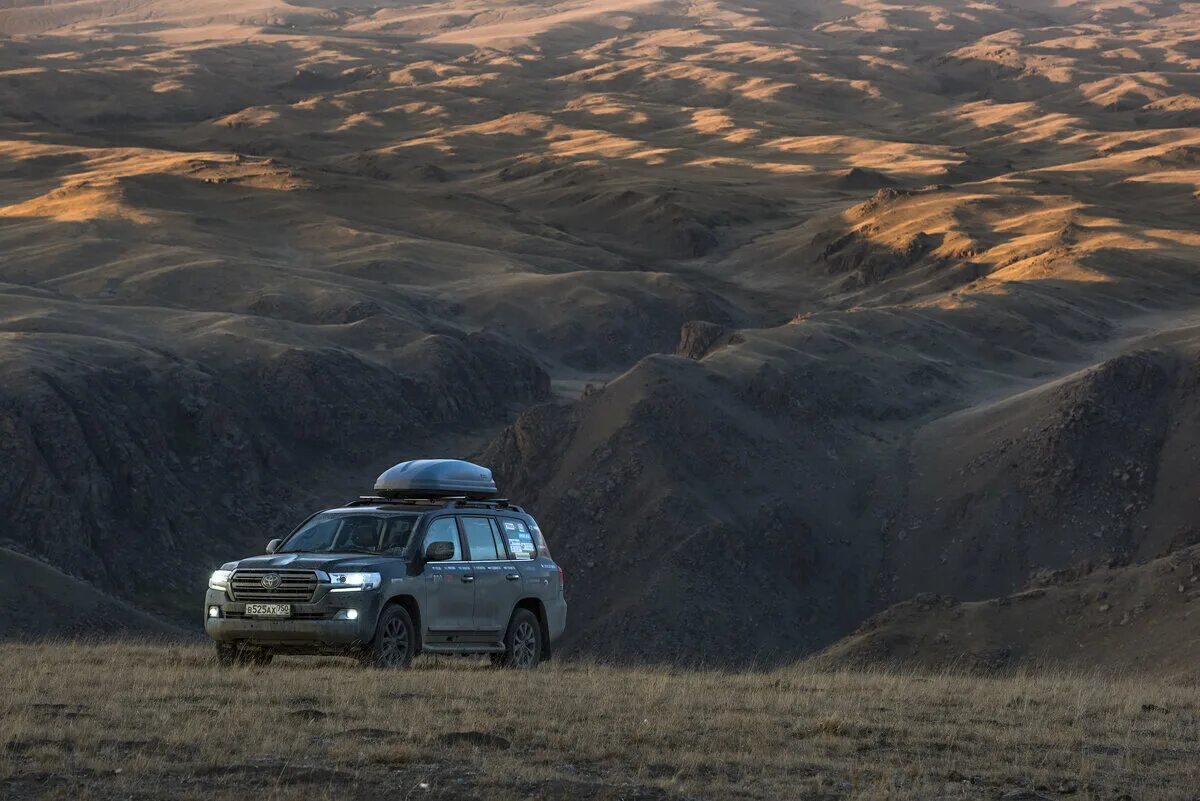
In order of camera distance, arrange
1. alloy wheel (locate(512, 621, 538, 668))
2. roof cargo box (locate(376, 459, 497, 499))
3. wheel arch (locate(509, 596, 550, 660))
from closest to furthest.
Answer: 1. roof cargo box (locate(376, 459, 497, 499))
2. alloy wheel (locate(512, 621, 538, 668))
3. wheel arch (locate(509, 596, 550, 660))

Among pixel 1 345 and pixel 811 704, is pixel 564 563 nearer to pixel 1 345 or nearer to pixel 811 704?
pixel 1 345

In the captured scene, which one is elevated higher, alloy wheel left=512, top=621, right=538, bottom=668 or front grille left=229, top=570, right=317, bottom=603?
A: front grille left=229, top=570, right=317, bottom=603

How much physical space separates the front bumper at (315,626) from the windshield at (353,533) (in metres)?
0.90

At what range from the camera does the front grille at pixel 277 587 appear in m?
16.2

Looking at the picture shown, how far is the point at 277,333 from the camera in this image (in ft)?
203

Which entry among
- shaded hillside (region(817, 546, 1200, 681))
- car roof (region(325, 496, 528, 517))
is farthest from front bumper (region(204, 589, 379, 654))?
shaded hillside (region(817, 546, 1200, 681))

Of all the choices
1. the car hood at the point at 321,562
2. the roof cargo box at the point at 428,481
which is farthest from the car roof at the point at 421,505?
the car hood at the point at 321,562

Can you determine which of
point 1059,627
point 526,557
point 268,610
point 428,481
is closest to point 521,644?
point 526,557

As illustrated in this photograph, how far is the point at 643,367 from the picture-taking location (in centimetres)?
4934

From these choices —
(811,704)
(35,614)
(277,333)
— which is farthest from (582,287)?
(811,704)

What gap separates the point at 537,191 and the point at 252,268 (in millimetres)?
43933

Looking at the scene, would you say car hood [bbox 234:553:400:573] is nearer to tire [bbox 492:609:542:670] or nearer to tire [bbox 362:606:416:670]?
tire [bbox 362:606:416:670]

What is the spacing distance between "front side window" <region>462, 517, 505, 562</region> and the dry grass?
5.76 feet

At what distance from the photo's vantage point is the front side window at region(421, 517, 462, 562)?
17.1 meters
